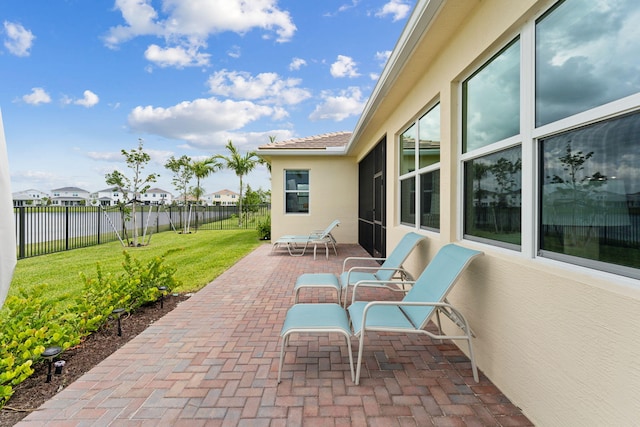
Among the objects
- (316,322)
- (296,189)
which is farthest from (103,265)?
(316,322)

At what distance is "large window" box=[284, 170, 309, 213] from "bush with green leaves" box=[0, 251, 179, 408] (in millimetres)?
6779

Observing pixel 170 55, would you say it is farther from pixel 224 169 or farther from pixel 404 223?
pixel 404 223

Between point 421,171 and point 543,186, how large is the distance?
2.54m

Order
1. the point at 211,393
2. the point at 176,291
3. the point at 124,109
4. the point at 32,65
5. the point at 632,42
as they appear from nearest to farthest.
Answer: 1. the point at 632,42
2. the point at 211,393
3. the point at 176,291
4. the point at 32,65
5. the point at 124,109

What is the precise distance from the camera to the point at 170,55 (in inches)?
490

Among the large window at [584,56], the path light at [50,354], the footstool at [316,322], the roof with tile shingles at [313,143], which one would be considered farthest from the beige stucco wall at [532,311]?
the roof with tile shingles at [313,143]

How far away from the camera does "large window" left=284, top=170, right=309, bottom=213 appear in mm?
11078

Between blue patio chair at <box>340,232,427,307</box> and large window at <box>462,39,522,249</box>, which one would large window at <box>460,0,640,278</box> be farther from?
blue patio chair at <box>340,232,427,307</box>

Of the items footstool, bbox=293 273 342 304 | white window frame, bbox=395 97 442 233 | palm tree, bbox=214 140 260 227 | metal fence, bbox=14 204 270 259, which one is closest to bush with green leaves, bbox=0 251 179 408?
footstool, bbox=293 273 342 304

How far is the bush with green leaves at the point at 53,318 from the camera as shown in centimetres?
234

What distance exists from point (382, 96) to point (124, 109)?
575 inches

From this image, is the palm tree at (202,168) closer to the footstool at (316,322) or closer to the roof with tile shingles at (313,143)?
the roof with tile shingles at (313,143)

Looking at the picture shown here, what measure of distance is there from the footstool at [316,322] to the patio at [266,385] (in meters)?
0.26

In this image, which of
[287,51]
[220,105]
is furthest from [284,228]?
[220,105]
